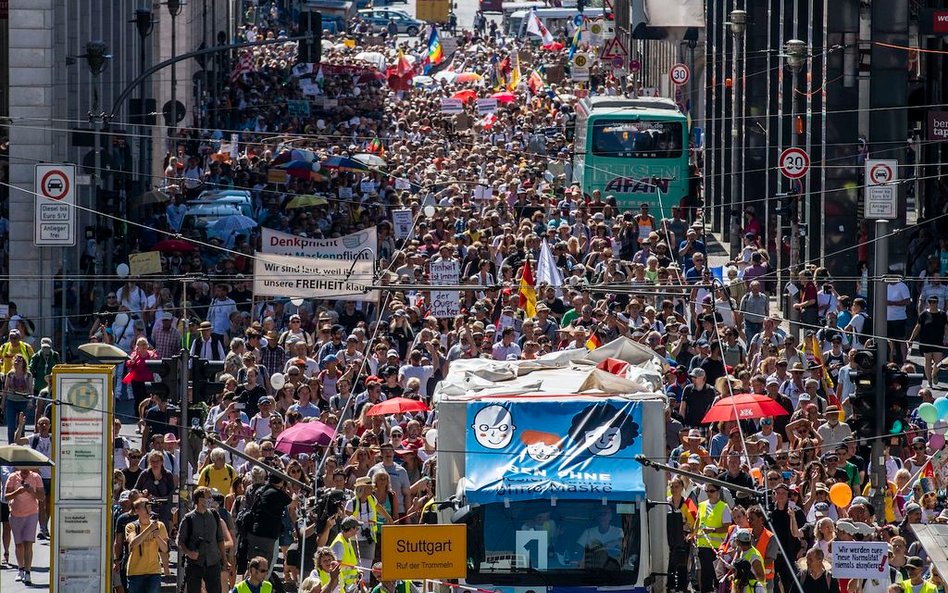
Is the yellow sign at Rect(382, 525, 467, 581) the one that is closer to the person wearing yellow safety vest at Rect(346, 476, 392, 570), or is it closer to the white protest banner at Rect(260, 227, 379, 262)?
the person wearing yellow safety vest at Rect(346, 476, 392, 570)

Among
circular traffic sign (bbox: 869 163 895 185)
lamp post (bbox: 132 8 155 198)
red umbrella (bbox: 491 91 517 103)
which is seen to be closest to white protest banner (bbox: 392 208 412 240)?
lamp post (bbox: 132 8 155 198)

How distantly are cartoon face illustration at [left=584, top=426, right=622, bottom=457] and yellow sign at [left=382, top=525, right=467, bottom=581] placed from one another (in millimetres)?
1413

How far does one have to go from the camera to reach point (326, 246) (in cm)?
→ 2906

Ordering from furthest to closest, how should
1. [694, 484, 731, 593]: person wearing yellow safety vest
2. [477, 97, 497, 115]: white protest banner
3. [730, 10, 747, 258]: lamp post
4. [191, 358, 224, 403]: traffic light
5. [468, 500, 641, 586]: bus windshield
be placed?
[477, 97, 497, 115]: white protest banner → [730, 10, 747, 258]: lamp post → [191, 358, 224, 403]: traffic light → [694, 484, 731, 593]: person wearing yellow safety vest → [468, 500, 641, 586]: bus windshield

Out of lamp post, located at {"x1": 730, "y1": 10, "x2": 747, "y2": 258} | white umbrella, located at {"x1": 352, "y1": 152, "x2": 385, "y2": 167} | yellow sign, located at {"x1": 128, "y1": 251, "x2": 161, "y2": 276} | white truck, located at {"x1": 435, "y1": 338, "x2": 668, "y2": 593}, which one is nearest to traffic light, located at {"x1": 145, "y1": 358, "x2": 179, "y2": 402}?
white truck, located at {"x1": 435, "y1": 338, "x2": 668, "y2": 593}

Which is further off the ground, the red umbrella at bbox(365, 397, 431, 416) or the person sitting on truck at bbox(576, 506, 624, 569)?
the red umbrella at bbox(365, 397, 431, 416)

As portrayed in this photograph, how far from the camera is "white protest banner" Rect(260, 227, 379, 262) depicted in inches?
1131

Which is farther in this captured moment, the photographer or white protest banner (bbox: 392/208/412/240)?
white protest banner (bbox: 392/208/412/240)

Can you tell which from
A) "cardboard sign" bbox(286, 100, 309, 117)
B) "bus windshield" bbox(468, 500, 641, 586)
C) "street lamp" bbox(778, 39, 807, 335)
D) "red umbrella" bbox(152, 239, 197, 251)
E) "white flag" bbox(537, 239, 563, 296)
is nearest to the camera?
"bus windshield" bbox(468, 500, 641, 586)

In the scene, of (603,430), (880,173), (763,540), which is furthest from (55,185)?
(763,540)

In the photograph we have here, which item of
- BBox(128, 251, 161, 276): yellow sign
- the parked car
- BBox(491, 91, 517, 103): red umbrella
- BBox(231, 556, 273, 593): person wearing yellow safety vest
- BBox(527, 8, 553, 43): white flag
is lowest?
BBox(231, 556, 273, 593): person wearing yellow safety vest

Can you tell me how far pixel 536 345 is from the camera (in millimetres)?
25234

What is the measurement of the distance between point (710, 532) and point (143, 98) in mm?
28679

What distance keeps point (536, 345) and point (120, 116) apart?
28.6 metres
